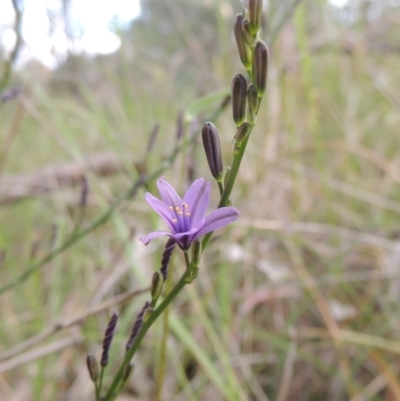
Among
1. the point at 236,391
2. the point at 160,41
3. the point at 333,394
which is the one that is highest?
the point at 160,41

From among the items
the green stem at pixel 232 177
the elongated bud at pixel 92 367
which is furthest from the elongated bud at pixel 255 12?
the elongated bud at pixel 92 367

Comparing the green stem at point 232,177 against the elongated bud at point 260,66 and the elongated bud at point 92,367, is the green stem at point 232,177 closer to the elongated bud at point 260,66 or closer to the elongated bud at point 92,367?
the elongated bud at point 260,66

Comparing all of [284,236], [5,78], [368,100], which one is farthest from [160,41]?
[5,78]

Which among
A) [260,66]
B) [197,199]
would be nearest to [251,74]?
[260,66]

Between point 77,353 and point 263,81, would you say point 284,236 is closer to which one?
point 77,353

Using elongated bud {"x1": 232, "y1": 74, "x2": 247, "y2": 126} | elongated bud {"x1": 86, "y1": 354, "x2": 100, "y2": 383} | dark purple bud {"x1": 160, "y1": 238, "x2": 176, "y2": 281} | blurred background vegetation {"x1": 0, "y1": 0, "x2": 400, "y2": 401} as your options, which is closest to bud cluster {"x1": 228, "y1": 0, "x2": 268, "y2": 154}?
elongated bud {"x1": 232, "y1": 74, "x2": 247, "y2": 126}
